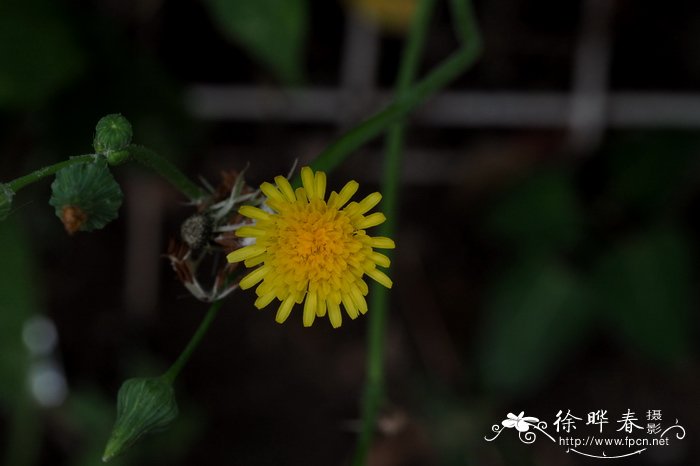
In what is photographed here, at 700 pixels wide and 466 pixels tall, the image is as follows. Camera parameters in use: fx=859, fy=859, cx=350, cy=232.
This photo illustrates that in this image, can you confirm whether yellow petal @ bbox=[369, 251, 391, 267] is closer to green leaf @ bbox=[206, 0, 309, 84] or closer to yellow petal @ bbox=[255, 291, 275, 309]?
yellow petal @ bbox=[255, 291, 275, 309]

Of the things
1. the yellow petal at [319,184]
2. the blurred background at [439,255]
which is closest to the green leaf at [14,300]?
the blurred background at [439,255]

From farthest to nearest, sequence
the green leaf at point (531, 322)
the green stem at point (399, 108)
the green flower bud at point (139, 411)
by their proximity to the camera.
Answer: the green leaf at point (531, 322), the green stem at point (399, 108), the green flower bud at point (139, 411)

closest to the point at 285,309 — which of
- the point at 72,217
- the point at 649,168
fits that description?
the point at 72,217

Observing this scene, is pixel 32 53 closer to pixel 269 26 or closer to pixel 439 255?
pixel 269 26

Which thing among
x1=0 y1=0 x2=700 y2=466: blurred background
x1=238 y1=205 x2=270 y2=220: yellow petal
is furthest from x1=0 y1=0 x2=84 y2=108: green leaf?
x1=238 y1=205 x2=270 y2=220: yellow petal

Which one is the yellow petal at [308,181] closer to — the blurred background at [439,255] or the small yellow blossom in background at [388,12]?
the blurred background at [439,255]

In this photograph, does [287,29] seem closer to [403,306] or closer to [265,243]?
[265,243]
